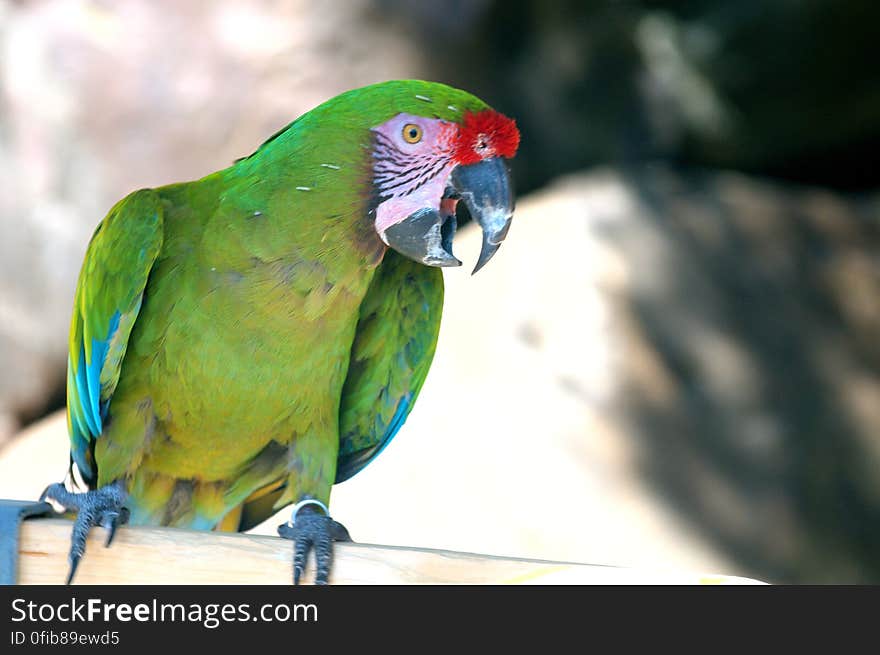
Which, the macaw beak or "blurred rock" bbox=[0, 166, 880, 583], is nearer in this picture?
the macaw beak

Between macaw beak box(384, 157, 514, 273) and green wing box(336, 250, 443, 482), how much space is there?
312 millimetres

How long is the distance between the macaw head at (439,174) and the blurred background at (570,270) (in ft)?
5.26

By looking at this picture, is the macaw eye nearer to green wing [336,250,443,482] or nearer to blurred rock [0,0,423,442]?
green wing [336,250,443,482]

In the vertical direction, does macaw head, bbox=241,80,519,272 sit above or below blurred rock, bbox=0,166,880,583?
below

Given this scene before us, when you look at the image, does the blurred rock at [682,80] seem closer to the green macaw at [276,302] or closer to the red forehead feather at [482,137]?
the green macaw at [276,302]

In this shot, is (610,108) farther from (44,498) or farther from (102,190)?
(44,498)

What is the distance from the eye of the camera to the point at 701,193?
12.5ft

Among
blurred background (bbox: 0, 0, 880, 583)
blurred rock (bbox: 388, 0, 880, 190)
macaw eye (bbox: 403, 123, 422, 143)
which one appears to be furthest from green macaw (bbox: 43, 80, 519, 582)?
blurred rock (bbox: 388, 0, 880, 190)

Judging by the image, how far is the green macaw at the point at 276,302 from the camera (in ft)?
4.95

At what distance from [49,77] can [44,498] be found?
2.12 m

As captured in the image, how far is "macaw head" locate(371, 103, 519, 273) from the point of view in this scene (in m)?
1.49

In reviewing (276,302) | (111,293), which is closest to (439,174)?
(276,302)
